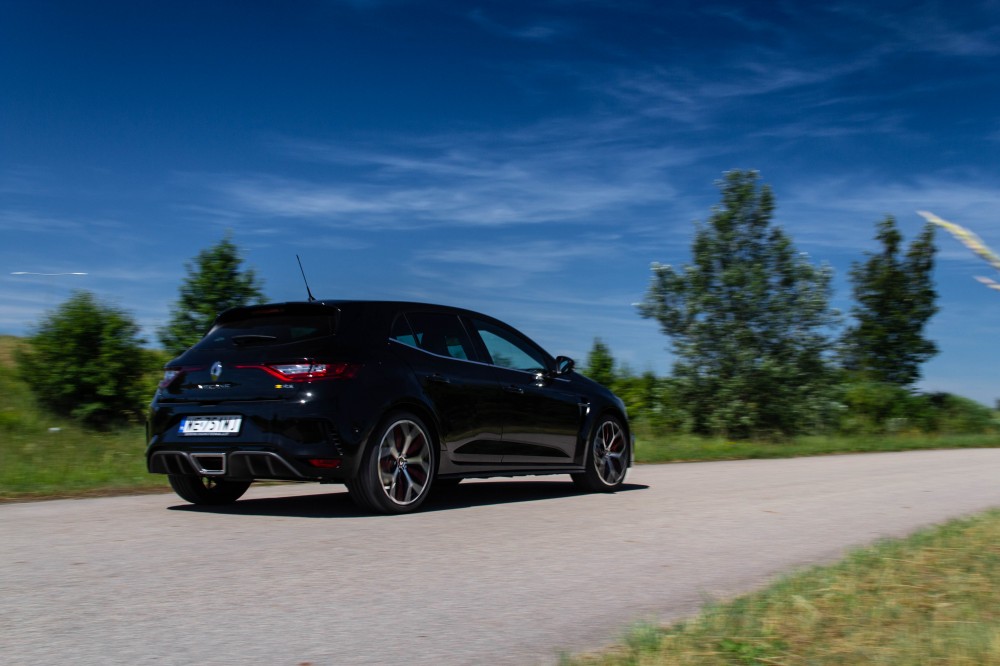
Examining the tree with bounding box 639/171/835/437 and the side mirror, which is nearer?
the side mirror

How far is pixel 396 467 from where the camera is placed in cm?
795

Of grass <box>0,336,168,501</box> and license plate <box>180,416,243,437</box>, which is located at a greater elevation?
license plate <box>180,416,243,437</box>

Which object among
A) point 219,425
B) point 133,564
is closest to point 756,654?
point 133,564

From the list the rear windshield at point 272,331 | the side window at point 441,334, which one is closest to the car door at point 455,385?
the side window at point 441,334

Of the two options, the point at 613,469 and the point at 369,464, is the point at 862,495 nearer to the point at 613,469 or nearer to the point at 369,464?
the point at 613,469

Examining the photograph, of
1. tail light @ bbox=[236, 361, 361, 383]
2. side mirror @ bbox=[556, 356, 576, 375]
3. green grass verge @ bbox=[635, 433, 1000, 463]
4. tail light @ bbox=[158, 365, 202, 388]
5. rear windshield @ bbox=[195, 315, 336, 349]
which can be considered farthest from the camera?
green grass verge @ bbox=[635, 433, 1000, 463]

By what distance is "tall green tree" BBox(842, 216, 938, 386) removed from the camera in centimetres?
4497

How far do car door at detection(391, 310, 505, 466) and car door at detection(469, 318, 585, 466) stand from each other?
0.59ft

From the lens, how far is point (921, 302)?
45594mm

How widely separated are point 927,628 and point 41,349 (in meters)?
21.5

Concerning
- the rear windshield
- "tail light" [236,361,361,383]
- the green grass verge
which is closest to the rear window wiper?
the rear windshield

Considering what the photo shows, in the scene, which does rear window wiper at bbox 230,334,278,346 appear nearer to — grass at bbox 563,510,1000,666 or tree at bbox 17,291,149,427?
grass at bbox 563,510,1000,666

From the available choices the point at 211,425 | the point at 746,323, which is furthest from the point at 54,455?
the point at 746,323

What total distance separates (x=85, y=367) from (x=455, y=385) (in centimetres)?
1581
